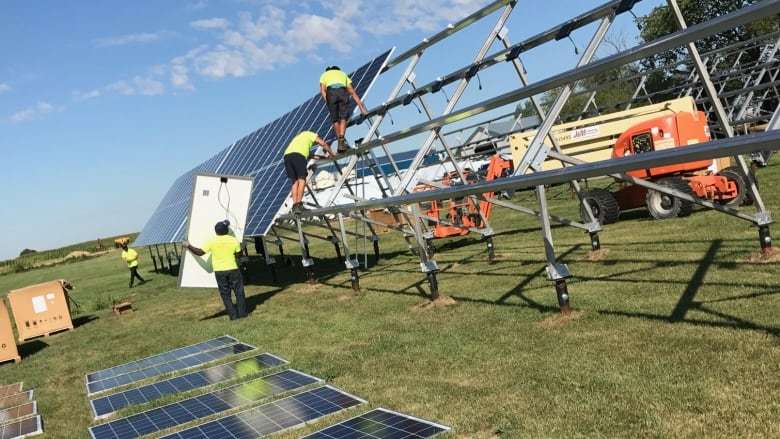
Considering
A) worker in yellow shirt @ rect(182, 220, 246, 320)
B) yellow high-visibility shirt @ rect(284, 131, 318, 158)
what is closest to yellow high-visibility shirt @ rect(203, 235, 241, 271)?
worker in yellow shirt @ rect(182, 220, 246, 320)

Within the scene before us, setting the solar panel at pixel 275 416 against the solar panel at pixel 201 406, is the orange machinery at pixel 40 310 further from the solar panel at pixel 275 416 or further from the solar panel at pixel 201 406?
the solar panel at pixel 275 416

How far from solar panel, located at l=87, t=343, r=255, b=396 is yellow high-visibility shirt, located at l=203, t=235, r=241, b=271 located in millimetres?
2452

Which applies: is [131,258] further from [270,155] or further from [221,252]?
[221,252]

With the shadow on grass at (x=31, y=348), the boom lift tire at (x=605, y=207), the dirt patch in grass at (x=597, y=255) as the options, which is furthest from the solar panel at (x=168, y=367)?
the boom lift tire at (x=605, y=207)

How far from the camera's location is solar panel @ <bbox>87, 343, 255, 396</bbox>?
7.34 metres

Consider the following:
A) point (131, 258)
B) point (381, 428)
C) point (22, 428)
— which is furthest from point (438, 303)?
point (131, 258)

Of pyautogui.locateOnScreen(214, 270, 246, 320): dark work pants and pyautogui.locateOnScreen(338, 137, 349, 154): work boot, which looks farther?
pyautogui.locateOnScreen(338, 137, 349, 154): work boot

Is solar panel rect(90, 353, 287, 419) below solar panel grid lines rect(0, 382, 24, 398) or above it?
below

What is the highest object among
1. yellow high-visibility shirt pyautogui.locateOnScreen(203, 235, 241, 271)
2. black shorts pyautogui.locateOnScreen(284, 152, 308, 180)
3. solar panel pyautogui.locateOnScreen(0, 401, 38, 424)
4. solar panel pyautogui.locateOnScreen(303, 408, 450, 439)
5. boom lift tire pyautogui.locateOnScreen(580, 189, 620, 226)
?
black shorts pyautogui.locateOnScreen(284, 152, 308, 180)

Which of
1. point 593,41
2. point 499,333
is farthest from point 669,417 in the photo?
point 593,41

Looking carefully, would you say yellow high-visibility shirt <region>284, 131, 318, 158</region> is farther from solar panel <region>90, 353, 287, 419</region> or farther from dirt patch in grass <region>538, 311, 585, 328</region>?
dirt patch in grass <region>538, 311, 585, 328</region>

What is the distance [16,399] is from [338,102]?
22.2 ft

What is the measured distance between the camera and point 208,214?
37.4ft

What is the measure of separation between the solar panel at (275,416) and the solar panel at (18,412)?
2680mm
